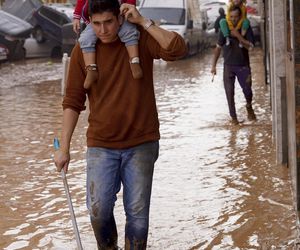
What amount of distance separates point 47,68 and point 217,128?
14.9 metres

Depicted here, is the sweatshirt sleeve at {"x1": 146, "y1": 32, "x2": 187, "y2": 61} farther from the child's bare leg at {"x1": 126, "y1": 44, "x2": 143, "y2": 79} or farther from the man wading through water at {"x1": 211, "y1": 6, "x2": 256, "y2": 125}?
the man wading through water at {"x1": 211, "y1": 6, "x2": 256, "y2": 125}

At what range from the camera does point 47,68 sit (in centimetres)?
2723

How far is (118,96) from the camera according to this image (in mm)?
5461

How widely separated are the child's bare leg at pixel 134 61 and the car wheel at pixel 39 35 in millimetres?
25225

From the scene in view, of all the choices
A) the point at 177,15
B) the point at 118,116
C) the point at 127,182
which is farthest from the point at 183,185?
the point at 177,15

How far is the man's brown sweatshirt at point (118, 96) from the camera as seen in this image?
5.45 m

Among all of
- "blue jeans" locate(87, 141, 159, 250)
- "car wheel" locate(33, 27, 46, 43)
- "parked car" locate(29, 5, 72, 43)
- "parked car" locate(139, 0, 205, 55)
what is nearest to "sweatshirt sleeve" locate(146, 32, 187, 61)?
"blue jeans" locate(87, 141, 159, 250)

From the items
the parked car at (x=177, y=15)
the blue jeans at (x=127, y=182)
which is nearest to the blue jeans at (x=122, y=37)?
the blue jeans at (x=127, y=182)

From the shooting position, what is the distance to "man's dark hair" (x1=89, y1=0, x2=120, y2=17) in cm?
530

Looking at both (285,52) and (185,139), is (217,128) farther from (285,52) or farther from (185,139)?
(285,52)

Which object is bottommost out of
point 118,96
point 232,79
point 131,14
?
point 232,79

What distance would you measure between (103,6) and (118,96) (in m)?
0.55

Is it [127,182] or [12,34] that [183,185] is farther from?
[12,34]

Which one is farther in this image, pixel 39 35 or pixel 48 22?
pixel 39 35
